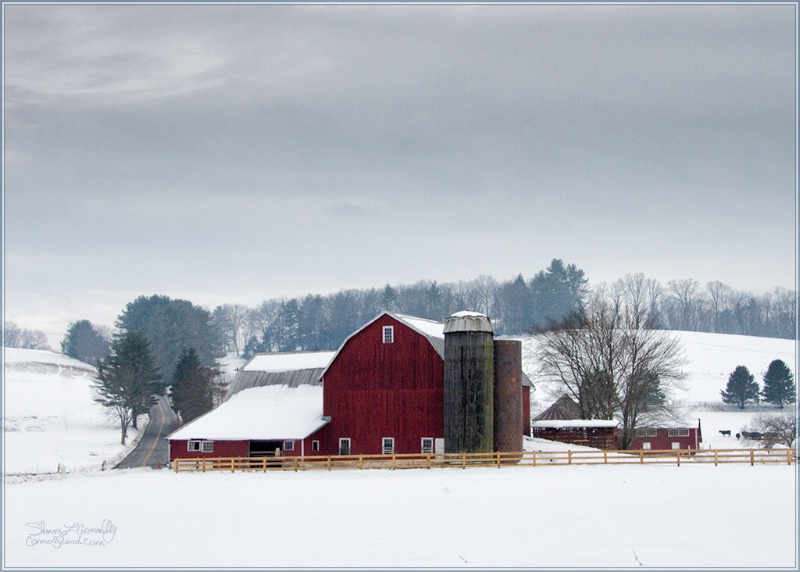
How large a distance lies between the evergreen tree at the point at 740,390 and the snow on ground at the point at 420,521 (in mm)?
56424

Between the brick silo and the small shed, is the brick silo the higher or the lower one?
the higher one

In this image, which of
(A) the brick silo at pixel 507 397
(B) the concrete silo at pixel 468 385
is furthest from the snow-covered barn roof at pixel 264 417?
(A) the brick silo at pixel 507 397

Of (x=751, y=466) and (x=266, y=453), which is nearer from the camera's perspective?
(x=751, y=466)

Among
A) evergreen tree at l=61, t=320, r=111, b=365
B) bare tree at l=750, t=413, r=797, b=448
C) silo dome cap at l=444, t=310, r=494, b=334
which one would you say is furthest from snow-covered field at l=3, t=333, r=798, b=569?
evergreen tree at l=61, t=320, r=111, b=365

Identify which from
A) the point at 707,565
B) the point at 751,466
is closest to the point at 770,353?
the point at 751,466

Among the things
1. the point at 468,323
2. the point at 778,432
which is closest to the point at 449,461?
the point at 468,323

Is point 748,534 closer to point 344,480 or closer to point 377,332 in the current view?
point 344,480

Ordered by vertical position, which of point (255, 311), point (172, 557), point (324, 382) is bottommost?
point (172, 557)

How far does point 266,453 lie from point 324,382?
4.93 m

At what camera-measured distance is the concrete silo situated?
126ft

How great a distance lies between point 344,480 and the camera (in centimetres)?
3306

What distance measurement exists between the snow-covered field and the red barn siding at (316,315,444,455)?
4.98 m

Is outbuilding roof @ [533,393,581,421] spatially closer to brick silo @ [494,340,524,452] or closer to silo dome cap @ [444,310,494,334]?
brick silo @ [494,340,524,452]

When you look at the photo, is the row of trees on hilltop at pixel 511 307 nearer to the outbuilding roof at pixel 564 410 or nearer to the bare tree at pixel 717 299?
the bare tree at pixel 717 299
